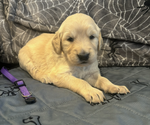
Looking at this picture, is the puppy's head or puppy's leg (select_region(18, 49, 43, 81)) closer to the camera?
the puppy's head

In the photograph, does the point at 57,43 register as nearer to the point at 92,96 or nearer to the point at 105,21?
the point at 92,96

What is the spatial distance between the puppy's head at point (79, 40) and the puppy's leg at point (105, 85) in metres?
0.30

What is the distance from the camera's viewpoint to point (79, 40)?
1702mm

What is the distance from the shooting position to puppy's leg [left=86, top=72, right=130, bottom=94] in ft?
5.13

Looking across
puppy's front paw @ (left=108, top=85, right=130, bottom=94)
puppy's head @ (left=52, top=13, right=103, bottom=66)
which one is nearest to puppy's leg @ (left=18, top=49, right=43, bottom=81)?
puppy's head @ (left=52, top=13, right=103, bottom=66)

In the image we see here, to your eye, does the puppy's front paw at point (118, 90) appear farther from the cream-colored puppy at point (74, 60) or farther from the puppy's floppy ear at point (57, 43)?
the puppy's floppy ear at point (57, 43)

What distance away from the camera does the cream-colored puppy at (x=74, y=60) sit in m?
1.59

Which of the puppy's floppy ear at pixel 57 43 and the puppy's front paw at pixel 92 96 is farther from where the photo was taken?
the puppy's floppy ear at pixel 57 43

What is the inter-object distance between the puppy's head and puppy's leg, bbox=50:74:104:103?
222 millimetres

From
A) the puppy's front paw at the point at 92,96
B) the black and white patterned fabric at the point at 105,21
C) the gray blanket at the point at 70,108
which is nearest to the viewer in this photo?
the gray blanket at the point at 70,108

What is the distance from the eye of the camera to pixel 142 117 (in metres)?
1.15

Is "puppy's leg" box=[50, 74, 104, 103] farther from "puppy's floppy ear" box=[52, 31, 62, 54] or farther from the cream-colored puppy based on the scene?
"puppy's floppy ear" box=[52, 31, 62, 54]

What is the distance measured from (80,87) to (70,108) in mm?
343

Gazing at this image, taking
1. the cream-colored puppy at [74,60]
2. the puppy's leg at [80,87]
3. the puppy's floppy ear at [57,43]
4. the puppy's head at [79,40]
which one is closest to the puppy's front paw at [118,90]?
the cream-colored puppy at [74,60]
